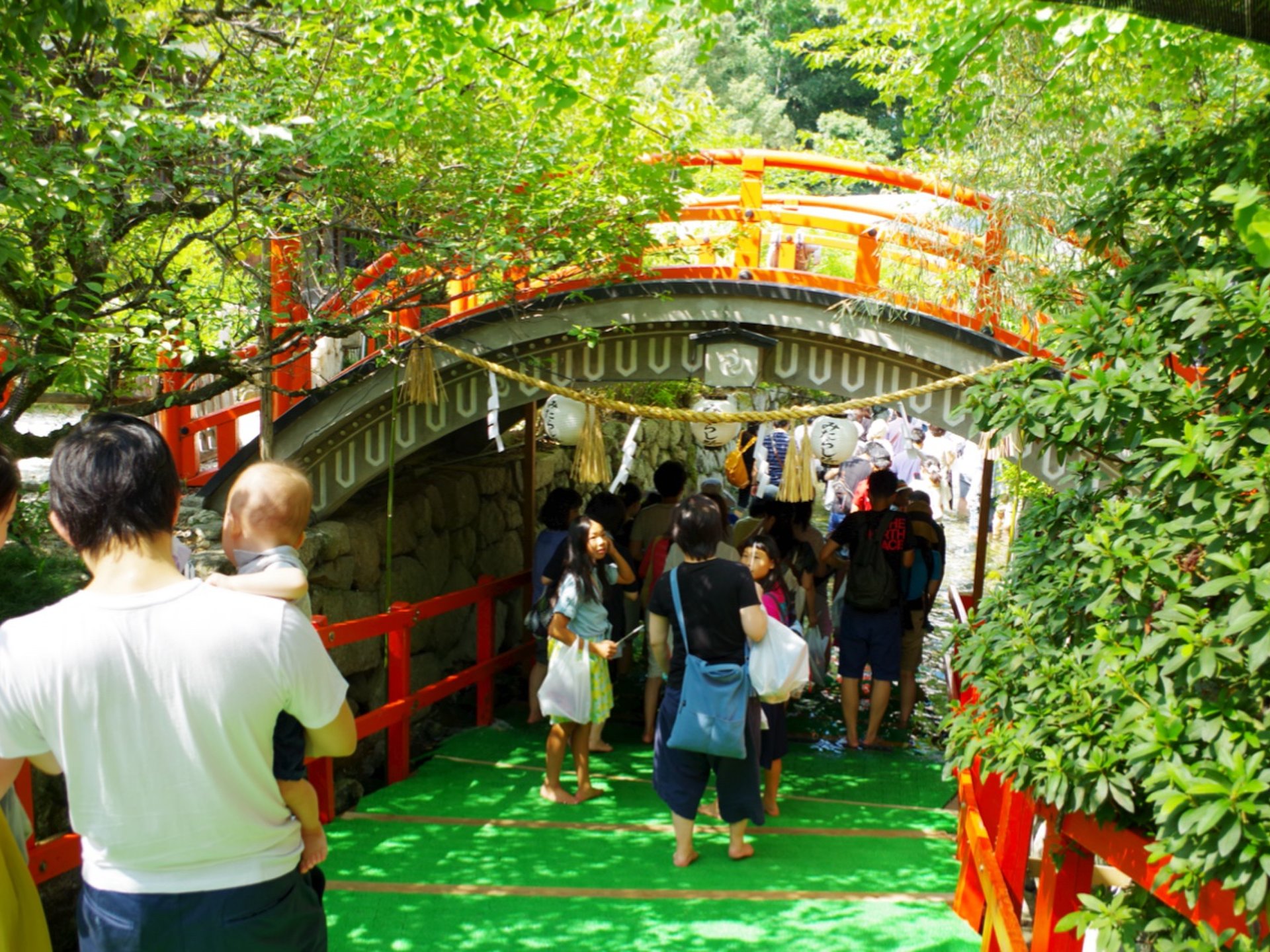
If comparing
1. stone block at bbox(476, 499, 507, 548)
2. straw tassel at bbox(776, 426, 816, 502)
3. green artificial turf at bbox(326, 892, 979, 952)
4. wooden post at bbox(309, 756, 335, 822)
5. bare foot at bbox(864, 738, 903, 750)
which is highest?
straw tassel at bbox(776, 426, 816, 502)

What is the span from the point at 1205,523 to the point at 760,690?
270cm

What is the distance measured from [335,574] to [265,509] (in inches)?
204

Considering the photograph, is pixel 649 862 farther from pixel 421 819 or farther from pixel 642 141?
pixel 642 141

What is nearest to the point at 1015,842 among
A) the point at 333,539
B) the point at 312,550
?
the point at 312,550

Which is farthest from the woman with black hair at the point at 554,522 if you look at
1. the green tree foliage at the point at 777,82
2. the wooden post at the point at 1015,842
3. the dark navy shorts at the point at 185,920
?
the green tree foliage at the point at 777,82

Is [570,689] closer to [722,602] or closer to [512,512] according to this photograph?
[722,602]

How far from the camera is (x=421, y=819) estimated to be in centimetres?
591

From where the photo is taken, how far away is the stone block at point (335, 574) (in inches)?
304

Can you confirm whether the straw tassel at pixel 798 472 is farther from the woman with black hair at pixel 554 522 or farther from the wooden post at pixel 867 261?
the woman with black hair at pixel 554 522

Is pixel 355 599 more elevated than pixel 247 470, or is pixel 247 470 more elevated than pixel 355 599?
pixel 247 470

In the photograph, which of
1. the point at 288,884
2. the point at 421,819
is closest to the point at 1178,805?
the point at 288,884

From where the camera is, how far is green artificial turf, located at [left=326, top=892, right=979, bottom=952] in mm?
4379

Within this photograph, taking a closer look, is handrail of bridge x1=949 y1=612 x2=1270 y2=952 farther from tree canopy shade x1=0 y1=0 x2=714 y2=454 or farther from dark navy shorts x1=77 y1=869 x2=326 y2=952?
tree canopy shade x1=0 y1=0 x2=714 y2=454

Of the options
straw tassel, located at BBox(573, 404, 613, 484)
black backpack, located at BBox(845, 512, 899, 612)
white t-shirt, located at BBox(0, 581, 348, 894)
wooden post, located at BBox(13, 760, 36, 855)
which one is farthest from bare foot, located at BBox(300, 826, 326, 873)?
black backpack, located at BBox(845, 512, 899, 612)
